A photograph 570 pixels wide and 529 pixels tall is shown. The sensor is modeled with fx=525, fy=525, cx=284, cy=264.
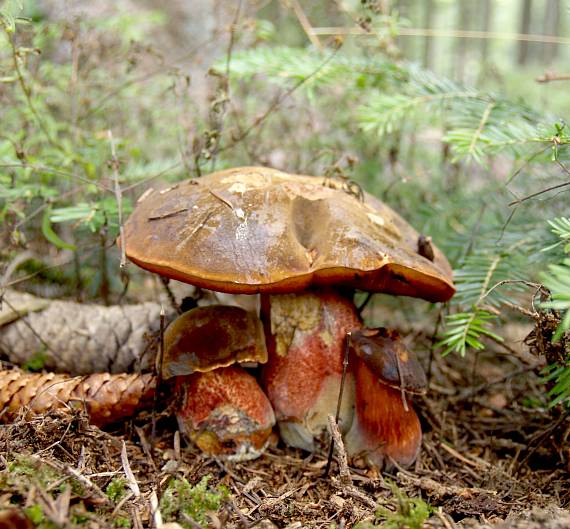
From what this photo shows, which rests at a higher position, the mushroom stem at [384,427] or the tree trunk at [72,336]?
the tree trunk at [72,336]

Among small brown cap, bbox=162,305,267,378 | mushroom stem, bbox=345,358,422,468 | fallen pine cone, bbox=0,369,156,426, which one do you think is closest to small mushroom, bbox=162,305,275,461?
small brown cap, bbox=162,305,267,378

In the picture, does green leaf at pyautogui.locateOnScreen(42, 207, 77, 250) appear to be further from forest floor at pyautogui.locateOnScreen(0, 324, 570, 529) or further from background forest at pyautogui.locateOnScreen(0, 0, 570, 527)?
forest floor at pyautogui.locateOnScreen(0, 324, 570, 529)

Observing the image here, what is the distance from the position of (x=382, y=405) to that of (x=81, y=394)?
3.62 ft

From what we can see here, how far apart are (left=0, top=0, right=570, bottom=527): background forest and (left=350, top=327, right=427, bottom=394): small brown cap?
17 cm

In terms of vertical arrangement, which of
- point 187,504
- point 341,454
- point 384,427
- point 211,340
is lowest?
point 384,427

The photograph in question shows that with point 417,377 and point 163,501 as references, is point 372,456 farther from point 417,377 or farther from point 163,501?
point 163,501

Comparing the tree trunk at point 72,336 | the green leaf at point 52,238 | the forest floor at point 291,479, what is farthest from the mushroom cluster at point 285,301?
the green leaf at point 52,238

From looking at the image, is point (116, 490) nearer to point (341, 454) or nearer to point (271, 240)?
point (341, 454)

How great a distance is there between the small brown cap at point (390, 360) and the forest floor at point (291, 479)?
32 cm

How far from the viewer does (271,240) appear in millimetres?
1749

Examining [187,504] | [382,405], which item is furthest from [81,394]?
[382,405]

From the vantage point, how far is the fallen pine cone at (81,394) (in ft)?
5.96

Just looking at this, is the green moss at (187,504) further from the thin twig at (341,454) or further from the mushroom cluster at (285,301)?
the mushroom cluster at (285,301)

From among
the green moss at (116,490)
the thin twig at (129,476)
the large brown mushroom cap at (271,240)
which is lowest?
the thin twig at (129,476)
